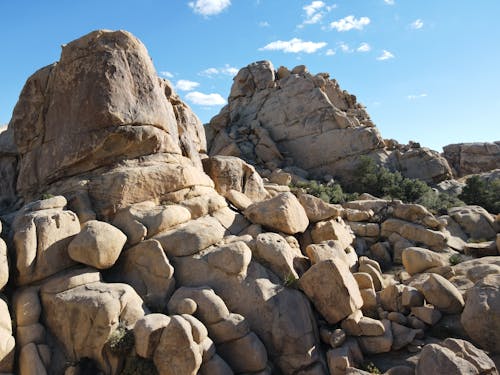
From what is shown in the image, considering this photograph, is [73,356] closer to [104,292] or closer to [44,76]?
[104,292]

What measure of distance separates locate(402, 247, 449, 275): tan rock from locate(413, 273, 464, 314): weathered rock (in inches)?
130

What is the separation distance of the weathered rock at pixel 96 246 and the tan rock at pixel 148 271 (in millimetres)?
597

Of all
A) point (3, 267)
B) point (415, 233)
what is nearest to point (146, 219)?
point (3, 267)

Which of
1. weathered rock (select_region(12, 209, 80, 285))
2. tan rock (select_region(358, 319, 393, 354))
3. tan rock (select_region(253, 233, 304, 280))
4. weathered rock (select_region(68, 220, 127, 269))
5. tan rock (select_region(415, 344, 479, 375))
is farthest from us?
tan rock (select_region(253, 233, 304, 280))

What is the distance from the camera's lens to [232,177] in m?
17.9

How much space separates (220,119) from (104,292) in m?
32.7

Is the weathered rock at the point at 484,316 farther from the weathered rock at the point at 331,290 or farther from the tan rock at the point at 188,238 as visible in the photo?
the tan rock at the point at 188,238

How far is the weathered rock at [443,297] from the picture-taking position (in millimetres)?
11469

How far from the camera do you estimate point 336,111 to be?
119 feet

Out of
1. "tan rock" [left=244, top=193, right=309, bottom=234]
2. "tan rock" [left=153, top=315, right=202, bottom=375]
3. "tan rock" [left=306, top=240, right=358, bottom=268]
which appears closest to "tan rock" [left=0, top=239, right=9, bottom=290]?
"tan rock" [left=153, top=315, right=202, bottom=375]

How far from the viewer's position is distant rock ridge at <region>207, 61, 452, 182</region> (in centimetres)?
3500

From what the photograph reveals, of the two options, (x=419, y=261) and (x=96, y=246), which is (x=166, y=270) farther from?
(x=419, y=261)

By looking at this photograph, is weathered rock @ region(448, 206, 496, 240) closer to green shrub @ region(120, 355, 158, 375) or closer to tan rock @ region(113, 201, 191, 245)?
tan rock @ region(113, 201, 191, 245)

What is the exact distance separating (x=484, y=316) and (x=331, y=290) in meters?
4.04
